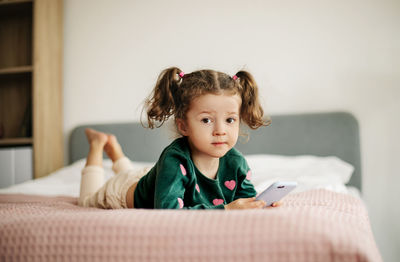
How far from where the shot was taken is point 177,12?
2.55 m

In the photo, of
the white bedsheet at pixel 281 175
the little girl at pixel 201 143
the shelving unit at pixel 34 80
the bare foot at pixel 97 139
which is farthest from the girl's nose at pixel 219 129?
the shelving unit at pixel 34 80

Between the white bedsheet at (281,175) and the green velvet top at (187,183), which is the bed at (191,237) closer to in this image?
the green velvet top at (187,183)

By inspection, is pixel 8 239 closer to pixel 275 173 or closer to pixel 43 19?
pixel 275 173

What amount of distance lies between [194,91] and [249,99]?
0.60 ft

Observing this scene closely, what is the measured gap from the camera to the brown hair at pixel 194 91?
3.27ft

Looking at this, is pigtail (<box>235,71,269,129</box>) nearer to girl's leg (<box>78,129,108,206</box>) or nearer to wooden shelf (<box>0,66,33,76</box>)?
girl's leg (<box>78,129,108,206</box>)

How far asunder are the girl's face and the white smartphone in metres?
0.18

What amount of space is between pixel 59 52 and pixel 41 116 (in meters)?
0.50

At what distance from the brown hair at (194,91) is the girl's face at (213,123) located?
25mm

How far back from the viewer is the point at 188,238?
0.62 metres

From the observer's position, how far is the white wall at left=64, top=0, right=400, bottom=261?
2158mm

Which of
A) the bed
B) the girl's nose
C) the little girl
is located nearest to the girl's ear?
→ the little girl

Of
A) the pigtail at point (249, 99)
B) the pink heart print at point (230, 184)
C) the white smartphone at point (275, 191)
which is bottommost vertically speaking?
the pink heart print at point (230, 184)

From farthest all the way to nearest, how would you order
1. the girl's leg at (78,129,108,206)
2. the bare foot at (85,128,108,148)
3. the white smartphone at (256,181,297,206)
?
the bare foot at (85,128,108,148), the girl's leg at (78,129,108,206), the white smartphone at (256,181,297,206)
